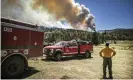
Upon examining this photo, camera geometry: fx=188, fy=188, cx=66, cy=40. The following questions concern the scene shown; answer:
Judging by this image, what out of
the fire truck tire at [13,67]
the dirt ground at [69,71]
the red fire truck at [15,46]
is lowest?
the dirt ground at [69,71]

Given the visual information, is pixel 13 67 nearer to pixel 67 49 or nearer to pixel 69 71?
pixel 69 71

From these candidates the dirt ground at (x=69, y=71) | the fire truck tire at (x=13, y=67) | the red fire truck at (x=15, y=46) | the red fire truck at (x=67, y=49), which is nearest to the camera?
the red fire truck at (x=15, y=46)

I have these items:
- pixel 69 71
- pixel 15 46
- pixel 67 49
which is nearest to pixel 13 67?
pixel 15 46

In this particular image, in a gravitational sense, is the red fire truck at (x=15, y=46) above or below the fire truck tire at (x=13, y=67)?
above

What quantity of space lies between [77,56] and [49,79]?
1270 centimetres

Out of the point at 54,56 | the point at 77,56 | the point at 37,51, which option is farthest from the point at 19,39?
the point at 77,56

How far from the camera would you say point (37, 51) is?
36.8 ft

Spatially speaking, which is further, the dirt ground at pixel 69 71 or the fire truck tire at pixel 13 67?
the dirt ground at pixel 69 71

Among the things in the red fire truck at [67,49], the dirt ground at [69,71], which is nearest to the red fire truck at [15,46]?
the dirt ground at [69,71]

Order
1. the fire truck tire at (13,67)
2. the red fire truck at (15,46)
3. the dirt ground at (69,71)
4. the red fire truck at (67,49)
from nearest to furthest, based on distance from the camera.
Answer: the red fire truck at (15,46) → the fire truck tire at (13,67) → the dirt ground at (69,71) → the red fire truck at (67,49)

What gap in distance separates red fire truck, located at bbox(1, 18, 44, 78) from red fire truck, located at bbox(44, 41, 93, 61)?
655 centimetres

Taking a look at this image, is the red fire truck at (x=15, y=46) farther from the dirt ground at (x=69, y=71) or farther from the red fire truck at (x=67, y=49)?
the red fire truck at (x=67, y=49)

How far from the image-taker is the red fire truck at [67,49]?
683 inches

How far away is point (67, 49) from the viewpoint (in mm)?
18734
